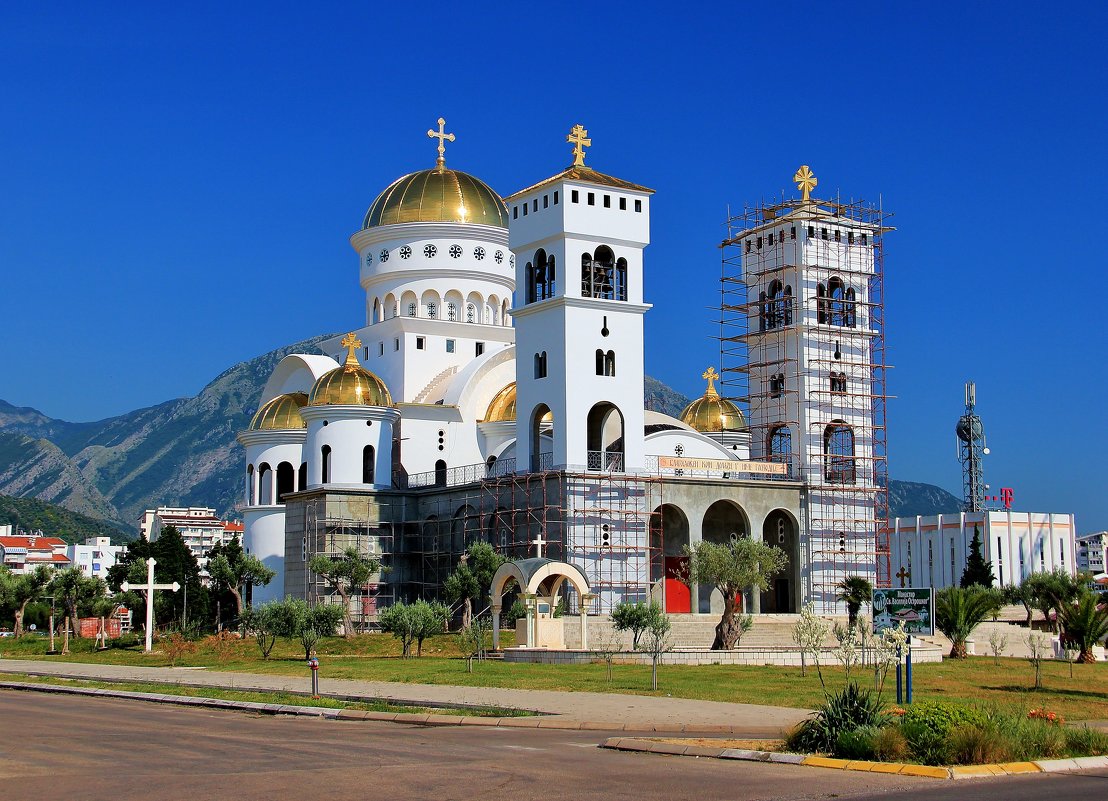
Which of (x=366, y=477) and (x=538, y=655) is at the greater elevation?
(x=366, y=477)

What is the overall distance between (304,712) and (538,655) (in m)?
13.0

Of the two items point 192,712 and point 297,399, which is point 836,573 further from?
point 192,712

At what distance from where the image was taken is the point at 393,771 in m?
14.5

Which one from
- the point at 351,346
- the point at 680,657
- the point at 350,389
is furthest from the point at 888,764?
the point at 351,346

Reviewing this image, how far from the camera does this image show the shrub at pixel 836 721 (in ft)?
52.5

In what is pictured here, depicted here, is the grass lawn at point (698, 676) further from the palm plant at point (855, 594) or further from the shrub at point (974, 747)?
the palm plant at point (855, 594)

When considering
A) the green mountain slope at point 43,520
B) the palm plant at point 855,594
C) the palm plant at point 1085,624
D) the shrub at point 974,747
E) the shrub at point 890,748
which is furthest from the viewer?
the green mountain slope at point 43,520

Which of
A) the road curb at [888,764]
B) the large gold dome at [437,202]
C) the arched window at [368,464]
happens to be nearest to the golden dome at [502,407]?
the arched window at [368,464]

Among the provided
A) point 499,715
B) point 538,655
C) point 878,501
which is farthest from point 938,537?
point 499,715

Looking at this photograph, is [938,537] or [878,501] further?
[938,537]

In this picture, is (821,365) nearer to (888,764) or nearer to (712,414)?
(712,414)

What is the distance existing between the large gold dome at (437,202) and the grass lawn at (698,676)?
18.9m

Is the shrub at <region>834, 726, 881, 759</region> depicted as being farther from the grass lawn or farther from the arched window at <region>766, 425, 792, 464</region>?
the arched window at <region>766, 425, 792, 464</region>

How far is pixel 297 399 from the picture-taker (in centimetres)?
5491
